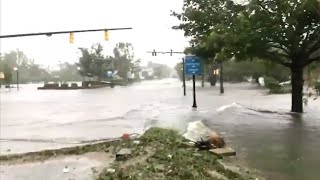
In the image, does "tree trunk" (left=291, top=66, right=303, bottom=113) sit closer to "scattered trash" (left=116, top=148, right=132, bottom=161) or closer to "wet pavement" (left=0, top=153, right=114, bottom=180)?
"wet pavement" (left=0, top=153, right=114, bottom=180)

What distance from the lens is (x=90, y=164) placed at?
32.1 feet

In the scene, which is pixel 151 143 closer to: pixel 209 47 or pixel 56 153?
pixel 56 153

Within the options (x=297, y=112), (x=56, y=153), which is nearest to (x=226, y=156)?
(x=56, y=153)

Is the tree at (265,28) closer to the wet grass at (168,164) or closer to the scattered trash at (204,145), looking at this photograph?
the scattered trash at (204,145)

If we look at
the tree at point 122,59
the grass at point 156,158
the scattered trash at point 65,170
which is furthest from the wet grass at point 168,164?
the tree at point 122,59

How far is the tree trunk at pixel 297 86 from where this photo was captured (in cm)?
2089

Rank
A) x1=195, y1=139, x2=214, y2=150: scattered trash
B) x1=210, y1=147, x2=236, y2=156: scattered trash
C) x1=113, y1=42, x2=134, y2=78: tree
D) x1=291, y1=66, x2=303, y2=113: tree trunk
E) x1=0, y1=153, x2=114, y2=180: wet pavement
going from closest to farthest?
1. x1=0, y1=153, x2=114, y2=180: wet pavement
2. x1=210, y1=147, x2=236, y2=156: scattered trash
3. x1=195, y1=139, x2=214, y2=150: scattered trash
4. x1=291, y1=66, x2=303, y2=113: tree trunk
5. x1=113, y1=42, x2=134, y2=78: tree

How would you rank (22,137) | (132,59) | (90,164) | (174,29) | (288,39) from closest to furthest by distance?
1. (90,164)
2. (22,137)
3. (288,39)
4. (174,29)
5. (132,59)

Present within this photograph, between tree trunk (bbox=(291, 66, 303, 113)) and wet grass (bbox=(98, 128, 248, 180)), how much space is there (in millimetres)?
11018

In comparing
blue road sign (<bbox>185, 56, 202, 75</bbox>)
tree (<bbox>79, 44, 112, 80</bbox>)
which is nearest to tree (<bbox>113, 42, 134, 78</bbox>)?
tree (<bbox>79, 44, 112, 80</bbox>)

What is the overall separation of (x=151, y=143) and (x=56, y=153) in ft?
7.81

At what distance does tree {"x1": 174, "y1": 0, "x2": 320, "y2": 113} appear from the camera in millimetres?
17766

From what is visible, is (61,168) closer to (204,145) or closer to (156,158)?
(156,158)

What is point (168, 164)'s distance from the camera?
8617 mm
